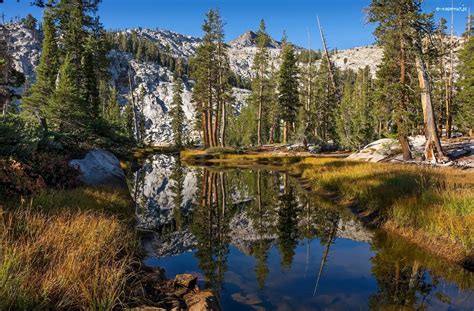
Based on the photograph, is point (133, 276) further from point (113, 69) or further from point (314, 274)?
point (113, 69)

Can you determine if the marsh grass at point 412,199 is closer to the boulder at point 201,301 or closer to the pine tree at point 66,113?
the boulder at point 201,301

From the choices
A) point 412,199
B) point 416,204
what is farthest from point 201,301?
point 412,199

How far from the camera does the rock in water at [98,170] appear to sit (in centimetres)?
1346

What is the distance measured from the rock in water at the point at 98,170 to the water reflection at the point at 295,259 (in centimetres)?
159

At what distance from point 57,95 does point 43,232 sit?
1649cm

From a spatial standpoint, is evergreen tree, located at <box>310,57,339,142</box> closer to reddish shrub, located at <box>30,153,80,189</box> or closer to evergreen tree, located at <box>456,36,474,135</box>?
evergreen tree, located at <box>456,36,474,135</box>

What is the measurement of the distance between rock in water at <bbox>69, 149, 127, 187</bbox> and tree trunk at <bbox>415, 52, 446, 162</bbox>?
18510mm

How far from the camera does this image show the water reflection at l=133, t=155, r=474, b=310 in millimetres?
6488

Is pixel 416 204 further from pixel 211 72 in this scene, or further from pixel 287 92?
pixel 287 92

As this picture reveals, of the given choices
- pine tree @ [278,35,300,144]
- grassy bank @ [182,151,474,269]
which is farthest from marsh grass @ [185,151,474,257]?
pine tree @ [278,35,300,144]

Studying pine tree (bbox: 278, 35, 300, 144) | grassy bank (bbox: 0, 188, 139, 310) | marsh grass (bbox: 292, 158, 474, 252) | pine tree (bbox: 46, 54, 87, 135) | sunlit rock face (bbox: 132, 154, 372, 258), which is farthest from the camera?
pine tree (bbox: 278, 35, 300, 144)

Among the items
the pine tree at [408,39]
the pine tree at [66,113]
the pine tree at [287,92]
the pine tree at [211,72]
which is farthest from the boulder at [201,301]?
the pine tree at [287,92]

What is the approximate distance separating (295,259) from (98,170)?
9434mm

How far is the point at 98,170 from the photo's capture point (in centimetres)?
1447
